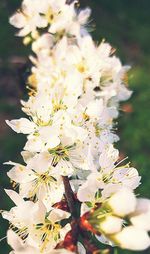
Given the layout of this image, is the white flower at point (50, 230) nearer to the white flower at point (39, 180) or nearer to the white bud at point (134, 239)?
the white flower at point (39, 180)

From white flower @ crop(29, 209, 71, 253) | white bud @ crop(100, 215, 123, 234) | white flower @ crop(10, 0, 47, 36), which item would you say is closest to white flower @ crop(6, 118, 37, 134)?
white flower @ crop(29, 209, 71, 253)

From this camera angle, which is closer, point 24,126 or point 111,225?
point 111,225

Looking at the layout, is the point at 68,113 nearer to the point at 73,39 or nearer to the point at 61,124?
the point at 61,124

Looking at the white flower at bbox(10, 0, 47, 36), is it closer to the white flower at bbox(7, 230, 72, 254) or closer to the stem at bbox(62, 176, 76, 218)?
the stem at bbox(62, 176, 76, 218)

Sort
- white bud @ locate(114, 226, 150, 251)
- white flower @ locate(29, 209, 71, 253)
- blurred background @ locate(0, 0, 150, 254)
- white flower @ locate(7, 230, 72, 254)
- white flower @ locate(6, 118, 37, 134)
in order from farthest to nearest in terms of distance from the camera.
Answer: blurred background @ locate(0, 0, 150, 254) → white flower @ locate(6, 118, 37, 134) → white flower @ locate(29, 209, 71, 253) → white flower @ locate(7, 230, 72, 254) → white bud @ locate(114, 226, 150, 251)

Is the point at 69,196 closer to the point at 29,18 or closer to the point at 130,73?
the point at 29,18

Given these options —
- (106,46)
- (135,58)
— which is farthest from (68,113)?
(135,58)

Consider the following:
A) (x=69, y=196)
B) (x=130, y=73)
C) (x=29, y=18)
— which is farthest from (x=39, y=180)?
(x=130, y=73)

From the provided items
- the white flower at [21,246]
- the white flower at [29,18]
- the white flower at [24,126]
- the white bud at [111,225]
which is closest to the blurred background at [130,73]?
the white flower at [29,18]
